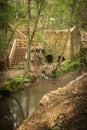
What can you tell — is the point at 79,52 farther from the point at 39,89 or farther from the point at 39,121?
the point at 39,121

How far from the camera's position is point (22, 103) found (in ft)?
58.4

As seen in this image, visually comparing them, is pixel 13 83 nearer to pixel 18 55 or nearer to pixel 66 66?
pixel 18 55

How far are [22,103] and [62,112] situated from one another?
7.28m

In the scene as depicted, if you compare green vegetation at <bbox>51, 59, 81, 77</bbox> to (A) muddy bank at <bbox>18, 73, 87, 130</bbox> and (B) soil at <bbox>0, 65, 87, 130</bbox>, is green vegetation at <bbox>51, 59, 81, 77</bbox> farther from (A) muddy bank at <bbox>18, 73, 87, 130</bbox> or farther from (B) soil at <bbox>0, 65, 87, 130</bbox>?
(A) muddy bank at <bbox>18, 73, 87, 130</bbox>

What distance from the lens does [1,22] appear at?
19719 millimetres

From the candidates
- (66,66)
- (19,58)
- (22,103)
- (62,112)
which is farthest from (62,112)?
(66,66)

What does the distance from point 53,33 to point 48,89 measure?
777 centimetres

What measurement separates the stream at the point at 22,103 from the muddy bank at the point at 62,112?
2.58 m

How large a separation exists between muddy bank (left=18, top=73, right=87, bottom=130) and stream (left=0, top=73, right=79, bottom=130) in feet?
8.45

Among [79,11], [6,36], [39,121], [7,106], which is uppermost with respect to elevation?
[79,11]

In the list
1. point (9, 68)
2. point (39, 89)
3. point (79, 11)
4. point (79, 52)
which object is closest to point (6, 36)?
point (9, 68)

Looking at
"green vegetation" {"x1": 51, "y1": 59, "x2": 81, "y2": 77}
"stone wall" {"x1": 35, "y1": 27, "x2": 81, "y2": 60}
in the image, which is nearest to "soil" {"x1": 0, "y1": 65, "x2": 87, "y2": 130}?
"green vegetation" {"x1": 51, "y1": 59, "x2": 81, "y2": 77}

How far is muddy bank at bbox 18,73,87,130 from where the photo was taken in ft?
30.6

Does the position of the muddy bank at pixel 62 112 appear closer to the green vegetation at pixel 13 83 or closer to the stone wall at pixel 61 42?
the green vegetation at pixel 13 83
